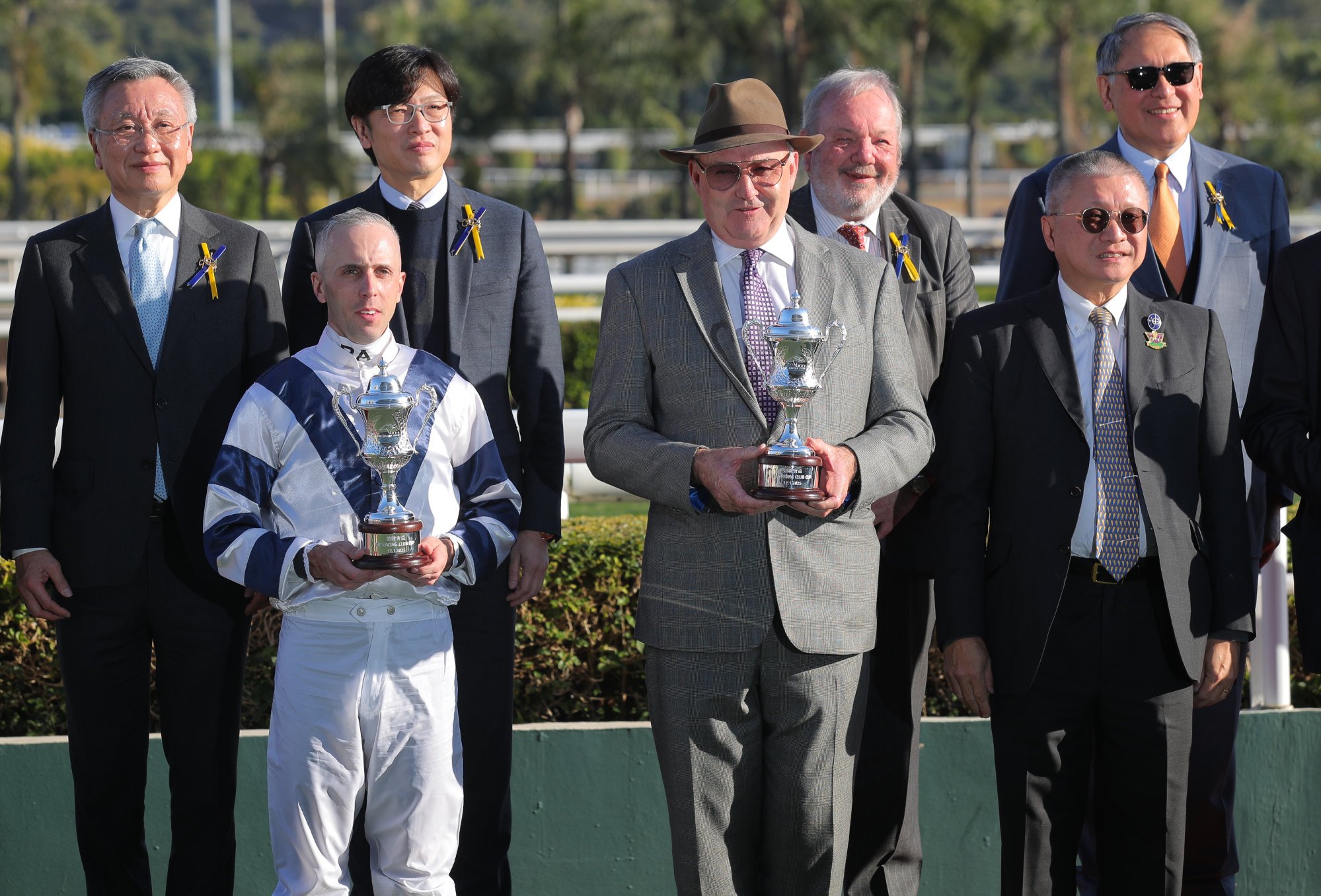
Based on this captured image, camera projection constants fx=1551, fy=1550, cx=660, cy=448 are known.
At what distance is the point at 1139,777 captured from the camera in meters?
3.53

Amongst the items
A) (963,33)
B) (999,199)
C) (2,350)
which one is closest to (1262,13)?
(999,199)

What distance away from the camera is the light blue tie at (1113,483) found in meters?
3.51

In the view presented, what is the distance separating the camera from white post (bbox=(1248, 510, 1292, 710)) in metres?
4.36

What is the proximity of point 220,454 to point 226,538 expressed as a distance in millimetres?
193

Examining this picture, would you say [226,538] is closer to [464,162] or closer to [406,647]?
[406,647]

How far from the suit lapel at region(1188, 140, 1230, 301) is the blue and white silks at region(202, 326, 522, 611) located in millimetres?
1904

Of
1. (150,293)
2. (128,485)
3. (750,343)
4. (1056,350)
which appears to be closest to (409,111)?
(150,293)

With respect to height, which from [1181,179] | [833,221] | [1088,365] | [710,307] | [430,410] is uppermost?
[1181,179]

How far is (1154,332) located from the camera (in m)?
3.60

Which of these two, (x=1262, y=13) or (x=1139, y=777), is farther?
(x=1262, y=13)

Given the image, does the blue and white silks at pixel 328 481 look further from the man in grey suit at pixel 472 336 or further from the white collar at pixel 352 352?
the man in grey suit at pixel 472 336

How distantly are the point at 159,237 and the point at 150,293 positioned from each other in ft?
0.51

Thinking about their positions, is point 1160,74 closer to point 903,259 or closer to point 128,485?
point 903,259

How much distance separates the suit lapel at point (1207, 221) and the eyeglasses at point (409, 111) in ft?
A: 6.51
